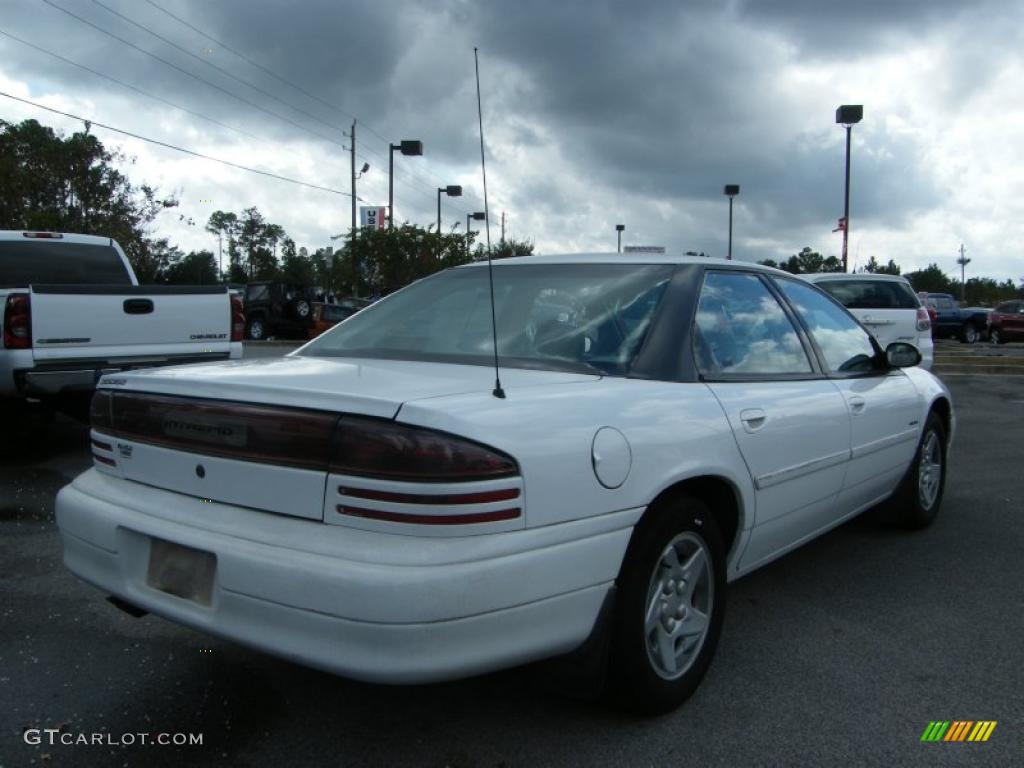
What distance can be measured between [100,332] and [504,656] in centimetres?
560

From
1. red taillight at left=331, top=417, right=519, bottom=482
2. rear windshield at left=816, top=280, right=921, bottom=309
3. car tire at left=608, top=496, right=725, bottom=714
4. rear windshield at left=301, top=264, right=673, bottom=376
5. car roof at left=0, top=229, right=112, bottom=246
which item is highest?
car roof at left=0, top=229, right=112, bottom=246

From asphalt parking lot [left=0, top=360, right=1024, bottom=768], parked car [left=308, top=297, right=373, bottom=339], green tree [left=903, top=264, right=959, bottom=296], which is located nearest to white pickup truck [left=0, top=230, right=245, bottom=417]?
asphalt parking lot [left=0, top=360, right=1024, bottom=768]

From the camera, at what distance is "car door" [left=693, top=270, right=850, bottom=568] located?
3.03m

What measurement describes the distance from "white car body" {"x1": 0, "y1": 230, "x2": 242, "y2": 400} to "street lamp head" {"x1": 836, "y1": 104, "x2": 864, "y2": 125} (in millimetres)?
21343

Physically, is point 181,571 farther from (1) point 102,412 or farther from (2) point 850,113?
(2) point 850,113

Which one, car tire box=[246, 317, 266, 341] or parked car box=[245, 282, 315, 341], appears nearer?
parked car box=[245, 282, 315, 341]

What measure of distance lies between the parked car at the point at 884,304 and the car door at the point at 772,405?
8.16 meters

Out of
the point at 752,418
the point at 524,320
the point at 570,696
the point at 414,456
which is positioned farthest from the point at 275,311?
the point at 414,456

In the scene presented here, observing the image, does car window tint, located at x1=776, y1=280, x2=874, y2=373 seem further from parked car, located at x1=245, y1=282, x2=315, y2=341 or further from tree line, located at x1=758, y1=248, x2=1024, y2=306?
tree line, located at x1=758, y1=248, x2=1024, y2=306

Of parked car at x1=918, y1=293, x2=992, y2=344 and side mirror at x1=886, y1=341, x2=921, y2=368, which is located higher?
parked car at x1=918, y1=293, x2=992, y2=344

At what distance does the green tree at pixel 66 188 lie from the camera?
1161 inches

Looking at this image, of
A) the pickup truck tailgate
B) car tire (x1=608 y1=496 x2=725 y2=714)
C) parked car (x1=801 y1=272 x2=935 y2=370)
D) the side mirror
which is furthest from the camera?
parked car (x1=801 y1=272 x2=935 y2=370)

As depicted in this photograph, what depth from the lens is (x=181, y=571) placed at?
237cm

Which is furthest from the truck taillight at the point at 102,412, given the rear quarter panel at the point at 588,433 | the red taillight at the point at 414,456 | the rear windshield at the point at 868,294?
the rear windshield at the point at 868,294
